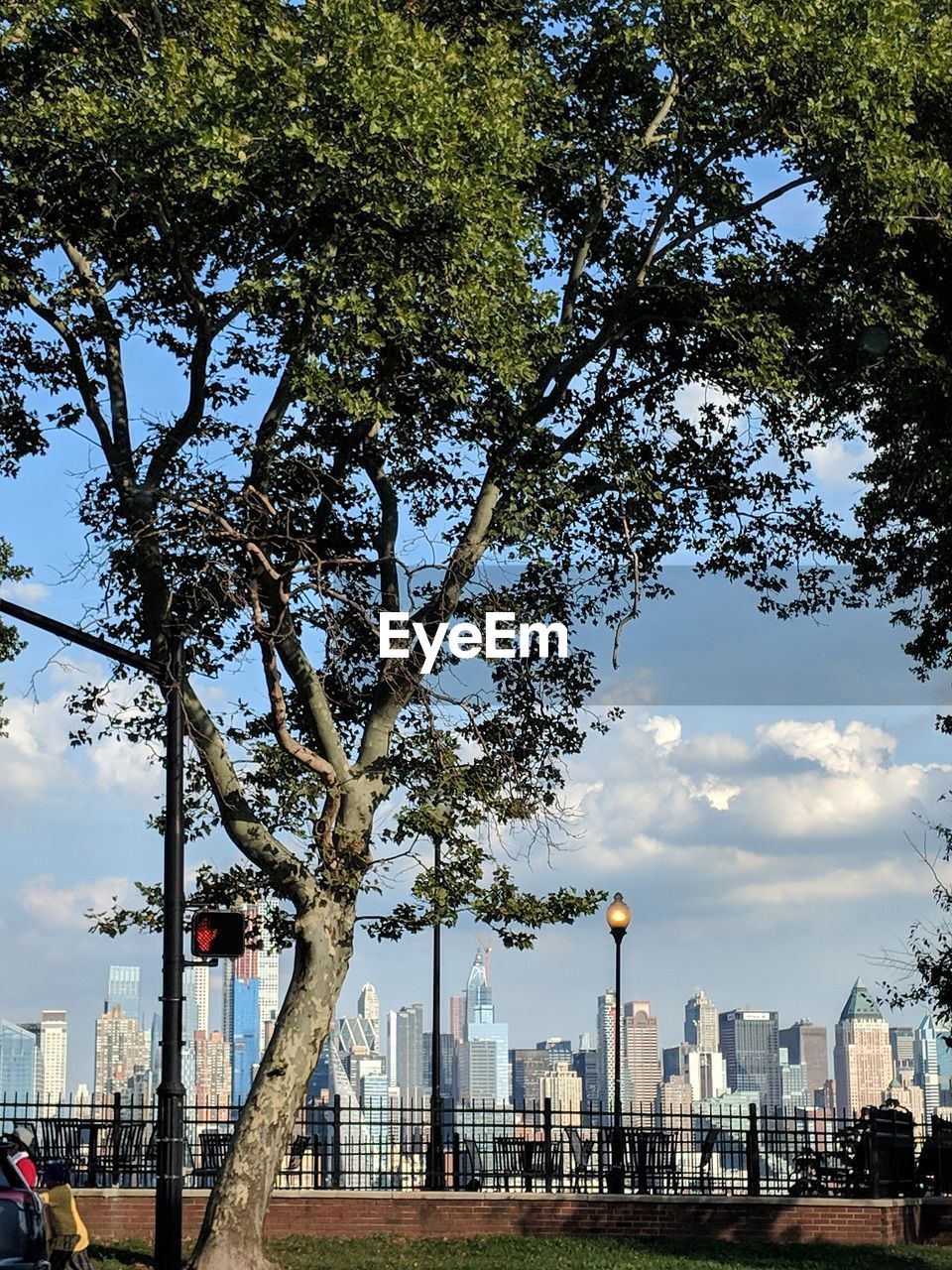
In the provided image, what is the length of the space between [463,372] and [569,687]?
16.3ft

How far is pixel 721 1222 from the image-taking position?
23.1 m

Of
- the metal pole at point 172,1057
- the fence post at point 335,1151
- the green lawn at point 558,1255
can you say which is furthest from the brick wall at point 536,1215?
the metal pole at point 172,1057

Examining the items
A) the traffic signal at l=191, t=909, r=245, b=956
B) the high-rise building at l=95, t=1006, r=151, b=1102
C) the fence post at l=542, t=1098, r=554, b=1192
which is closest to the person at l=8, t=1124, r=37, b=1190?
the traffic signal at l=191, t=909, r=245, b=956

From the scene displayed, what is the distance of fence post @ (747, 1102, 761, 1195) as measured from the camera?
24.3 metres

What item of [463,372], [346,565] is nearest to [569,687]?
[346,565]

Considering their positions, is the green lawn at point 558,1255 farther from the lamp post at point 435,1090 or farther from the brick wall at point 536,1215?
the lamp post at point 435,1090

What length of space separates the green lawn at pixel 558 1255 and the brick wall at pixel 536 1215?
0.96 feet

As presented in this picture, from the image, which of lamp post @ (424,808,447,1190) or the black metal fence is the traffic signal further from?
the black metal fence

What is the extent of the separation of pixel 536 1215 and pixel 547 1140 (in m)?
1.29

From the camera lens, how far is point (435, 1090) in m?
26.2

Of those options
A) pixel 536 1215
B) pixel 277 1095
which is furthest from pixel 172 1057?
pixel 536 1215

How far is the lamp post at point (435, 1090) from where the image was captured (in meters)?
20.3

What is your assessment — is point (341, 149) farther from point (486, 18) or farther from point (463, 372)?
point (486, 18)

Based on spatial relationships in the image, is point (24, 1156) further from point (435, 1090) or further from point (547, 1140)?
point (435, 1090)
